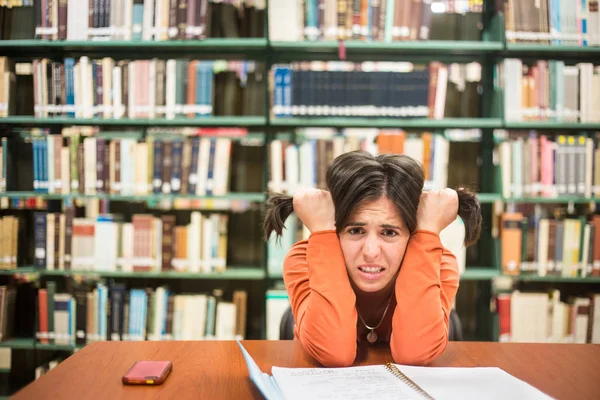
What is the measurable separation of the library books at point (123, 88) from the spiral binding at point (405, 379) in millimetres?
1753

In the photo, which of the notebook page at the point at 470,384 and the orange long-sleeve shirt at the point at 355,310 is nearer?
the notebook page at the point at 470,384

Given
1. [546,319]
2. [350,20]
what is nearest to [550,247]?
[546,319]

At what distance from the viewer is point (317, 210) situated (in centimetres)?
109

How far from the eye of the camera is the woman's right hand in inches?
42.7

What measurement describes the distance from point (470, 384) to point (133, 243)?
1890 mm

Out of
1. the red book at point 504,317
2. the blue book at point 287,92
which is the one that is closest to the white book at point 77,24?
the blue book at point 287,92

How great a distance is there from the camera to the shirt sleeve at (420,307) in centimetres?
94

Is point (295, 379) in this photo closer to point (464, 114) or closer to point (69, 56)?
point (464, 114)

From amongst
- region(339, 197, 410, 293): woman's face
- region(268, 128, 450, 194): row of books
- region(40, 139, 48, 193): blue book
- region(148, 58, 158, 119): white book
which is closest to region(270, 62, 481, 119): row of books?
region(268, 128, 450, 194): row of books

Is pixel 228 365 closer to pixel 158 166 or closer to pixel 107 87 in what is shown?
pixel 158 166

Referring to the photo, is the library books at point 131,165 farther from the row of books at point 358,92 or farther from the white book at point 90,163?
the row of books at point 358,92

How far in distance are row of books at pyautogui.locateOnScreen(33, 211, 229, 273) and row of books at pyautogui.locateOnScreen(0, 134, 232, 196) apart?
131mm

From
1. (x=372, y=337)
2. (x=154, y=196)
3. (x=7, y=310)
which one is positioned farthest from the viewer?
(x=7, y=310)

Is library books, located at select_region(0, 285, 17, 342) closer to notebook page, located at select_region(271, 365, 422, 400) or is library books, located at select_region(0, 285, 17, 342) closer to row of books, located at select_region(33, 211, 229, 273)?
row of books, located at select_region(33, 211, 229, 273)
